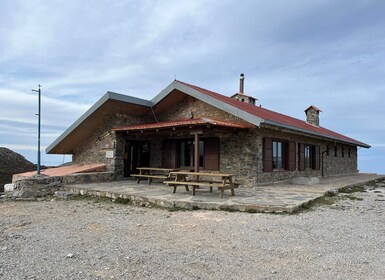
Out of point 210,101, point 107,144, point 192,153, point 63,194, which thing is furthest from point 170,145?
point 63,194

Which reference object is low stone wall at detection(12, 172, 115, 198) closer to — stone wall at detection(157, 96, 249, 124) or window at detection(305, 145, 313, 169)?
stone wall at detection(157, 96, 249, 124)

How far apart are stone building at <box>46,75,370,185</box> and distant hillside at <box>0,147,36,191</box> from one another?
6.66 m

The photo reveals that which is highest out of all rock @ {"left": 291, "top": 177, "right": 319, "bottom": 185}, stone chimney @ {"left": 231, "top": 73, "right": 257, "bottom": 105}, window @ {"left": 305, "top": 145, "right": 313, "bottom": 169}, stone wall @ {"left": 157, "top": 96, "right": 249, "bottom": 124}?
stone chimney @ {"left": 231, "top": 73, "right": 257, "bottom": 105}

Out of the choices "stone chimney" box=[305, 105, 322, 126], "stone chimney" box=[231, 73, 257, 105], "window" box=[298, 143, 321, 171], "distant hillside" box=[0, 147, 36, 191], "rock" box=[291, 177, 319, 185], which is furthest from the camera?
"stone chimney" box=[305, 105, 322, 126]

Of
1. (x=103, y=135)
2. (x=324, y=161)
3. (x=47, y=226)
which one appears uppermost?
(x=103, y=135)

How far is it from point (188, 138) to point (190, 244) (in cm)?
877

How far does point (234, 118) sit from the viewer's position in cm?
1212

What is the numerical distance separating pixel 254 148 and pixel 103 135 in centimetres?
682

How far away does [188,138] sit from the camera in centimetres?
1354

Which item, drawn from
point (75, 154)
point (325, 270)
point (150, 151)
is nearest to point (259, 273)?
point (325, 270)

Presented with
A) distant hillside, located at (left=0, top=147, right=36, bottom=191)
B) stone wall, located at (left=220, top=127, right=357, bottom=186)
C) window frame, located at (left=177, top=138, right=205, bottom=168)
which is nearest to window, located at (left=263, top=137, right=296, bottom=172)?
stone wall, located at (left=220, top=127, right=357, bottom=186)

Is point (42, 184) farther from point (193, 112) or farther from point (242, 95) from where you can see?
point (242, 95)

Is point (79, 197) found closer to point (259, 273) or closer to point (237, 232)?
point (237, 232)

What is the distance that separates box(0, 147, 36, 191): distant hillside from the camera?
2009 centimetres
